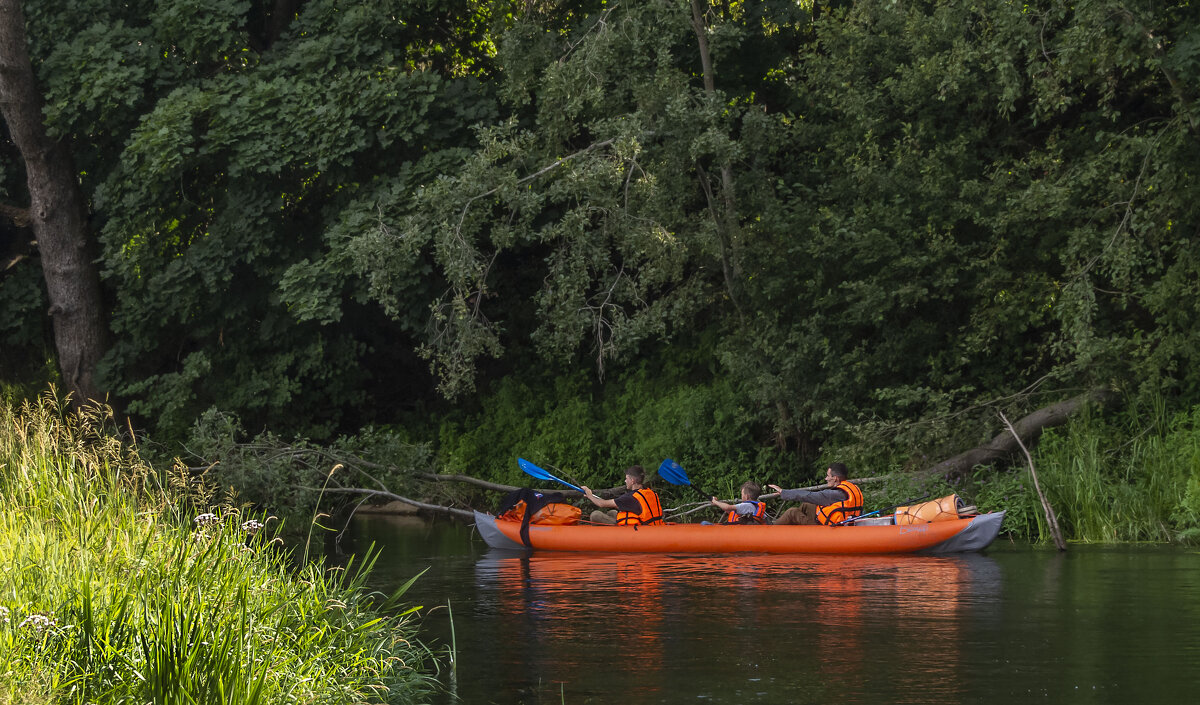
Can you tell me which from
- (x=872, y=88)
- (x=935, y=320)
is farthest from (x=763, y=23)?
(x=935, y=320)

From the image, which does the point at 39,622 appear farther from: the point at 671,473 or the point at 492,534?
the point at 671,473

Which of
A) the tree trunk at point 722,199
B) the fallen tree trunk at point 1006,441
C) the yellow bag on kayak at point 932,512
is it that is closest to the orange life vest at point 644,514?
the yellow bag on kayak at point 932,512

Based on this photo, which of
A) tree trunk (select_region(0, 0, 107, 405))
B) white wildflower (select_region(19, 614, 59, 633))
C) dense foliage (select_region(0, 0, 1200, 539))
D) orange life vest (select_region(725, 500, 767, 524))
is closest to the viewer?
white wildflower (select_region(19, 614, 59, 633))

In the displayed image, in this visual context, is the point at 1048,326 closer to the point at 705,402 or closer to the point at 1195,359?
the point at 1195,359

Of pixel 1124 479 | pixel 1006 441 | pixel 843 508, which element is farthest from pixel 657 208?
pixel 1124 479

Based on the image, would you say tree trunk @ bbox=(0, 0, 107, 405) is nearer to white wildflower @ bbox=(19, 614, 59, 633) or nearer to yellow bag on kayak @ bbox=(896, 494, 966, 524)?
yellow bag on kayak @ bbox=(896, 494, 966, 524)

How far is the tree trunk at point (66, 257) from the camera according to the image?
1889 cm

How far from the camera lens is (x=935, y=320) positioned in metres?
16.3

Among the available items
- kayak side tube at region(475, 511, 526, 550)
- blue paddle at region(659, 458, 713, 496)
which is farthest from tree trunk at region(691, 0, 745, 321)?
kayak side tube at region(475, 511, 526, 550)

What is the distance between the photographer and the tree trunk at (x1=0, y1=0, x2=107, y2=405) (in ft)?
62.0

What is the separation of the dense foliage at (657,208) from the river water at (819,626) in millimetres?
3442

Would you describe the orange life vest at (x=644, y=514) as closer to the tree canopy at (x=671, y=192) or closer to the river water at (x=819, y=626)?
the river water at (x=819, y=626)

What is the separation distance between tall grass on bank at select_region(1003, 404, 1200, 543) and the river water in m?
0.67

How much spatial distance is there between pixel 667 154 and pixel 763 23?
3581 mm
